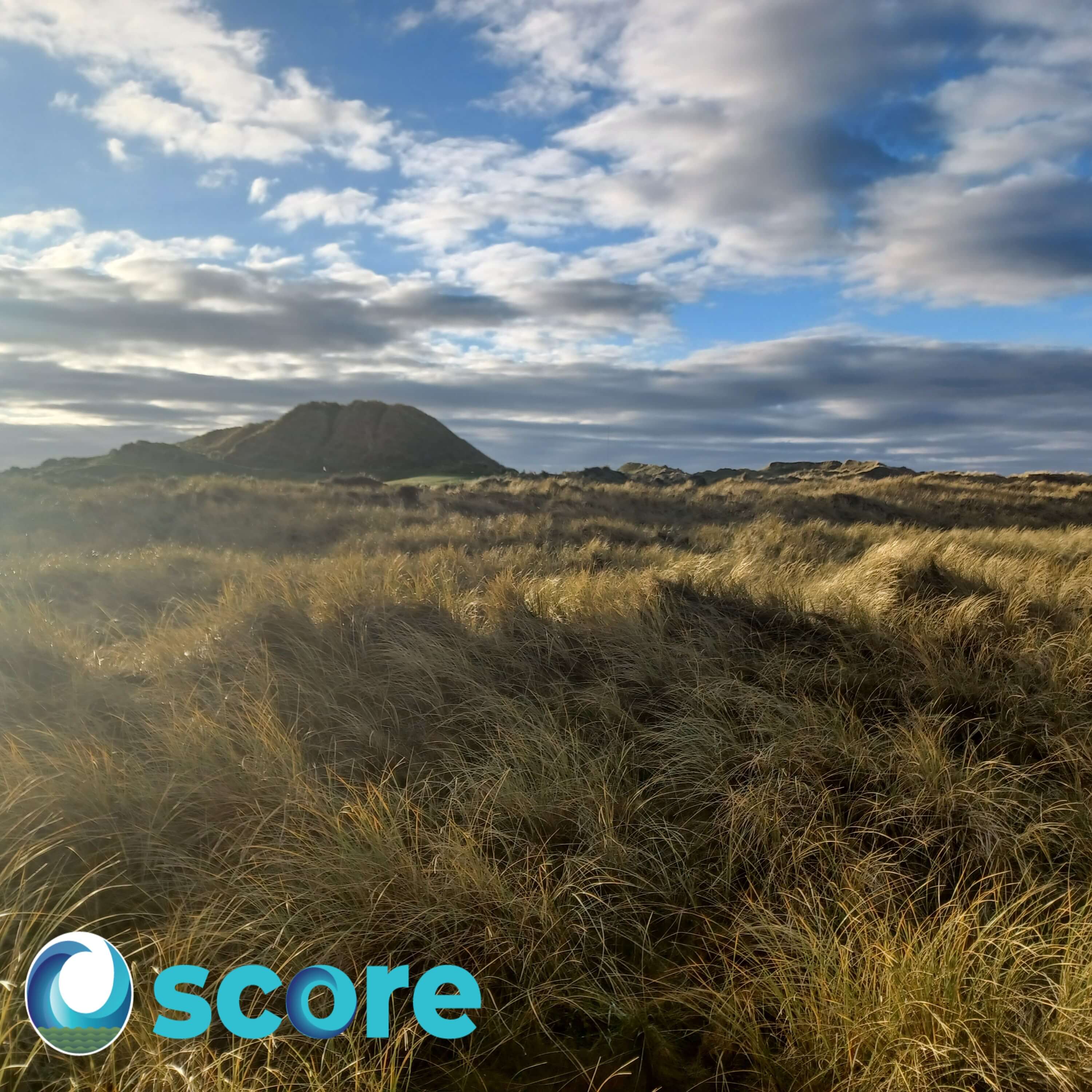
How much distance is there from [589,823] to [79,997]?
6.68ft

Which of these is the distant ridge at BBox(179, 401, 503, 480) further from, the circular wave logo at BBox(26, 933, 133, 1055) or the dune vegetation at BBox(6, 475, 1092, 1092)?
the circular wave logo at BBox(26, 933, 133, 1055)

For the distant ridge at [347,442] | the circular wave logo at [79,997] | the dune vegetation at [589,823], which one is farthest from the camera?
the distant ridge at [347,442]

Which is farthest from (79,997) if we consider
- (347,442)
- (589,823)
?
(347,442)

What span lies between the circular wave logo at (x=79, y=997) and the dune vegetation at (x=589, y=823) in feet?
0.28

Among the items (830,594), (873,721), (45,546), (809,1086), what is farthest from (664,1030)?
(45,546)

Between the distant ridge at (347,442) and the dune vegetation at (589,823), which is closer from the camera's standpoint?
the dune vegetation at (589,823)

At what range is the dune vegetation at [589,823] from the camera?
2.46 m

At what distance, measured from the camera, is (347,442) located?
8331cm

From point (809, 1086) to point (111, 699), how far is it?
462cm

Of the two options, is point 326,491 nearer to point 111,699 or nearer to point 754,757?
point 111,699

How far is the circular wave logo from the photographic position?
2252 mm

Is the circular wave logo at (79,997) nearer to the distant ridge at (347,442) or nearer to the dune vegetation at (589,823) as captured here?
the dune vegetation at (589,823)

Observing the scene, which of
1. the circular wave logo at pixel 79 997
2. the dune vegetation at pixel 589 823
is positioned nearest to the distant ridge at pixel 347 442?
the dune vegetation at pixel 589 823

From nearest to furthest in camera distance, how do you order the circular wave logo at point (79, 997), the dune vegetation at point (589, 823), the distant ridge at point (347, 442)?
1. the circular wave logo at point (79, 997)
2. the dune vegetation at point (589, 823)
3. the distant ridge at point (347, 442)
